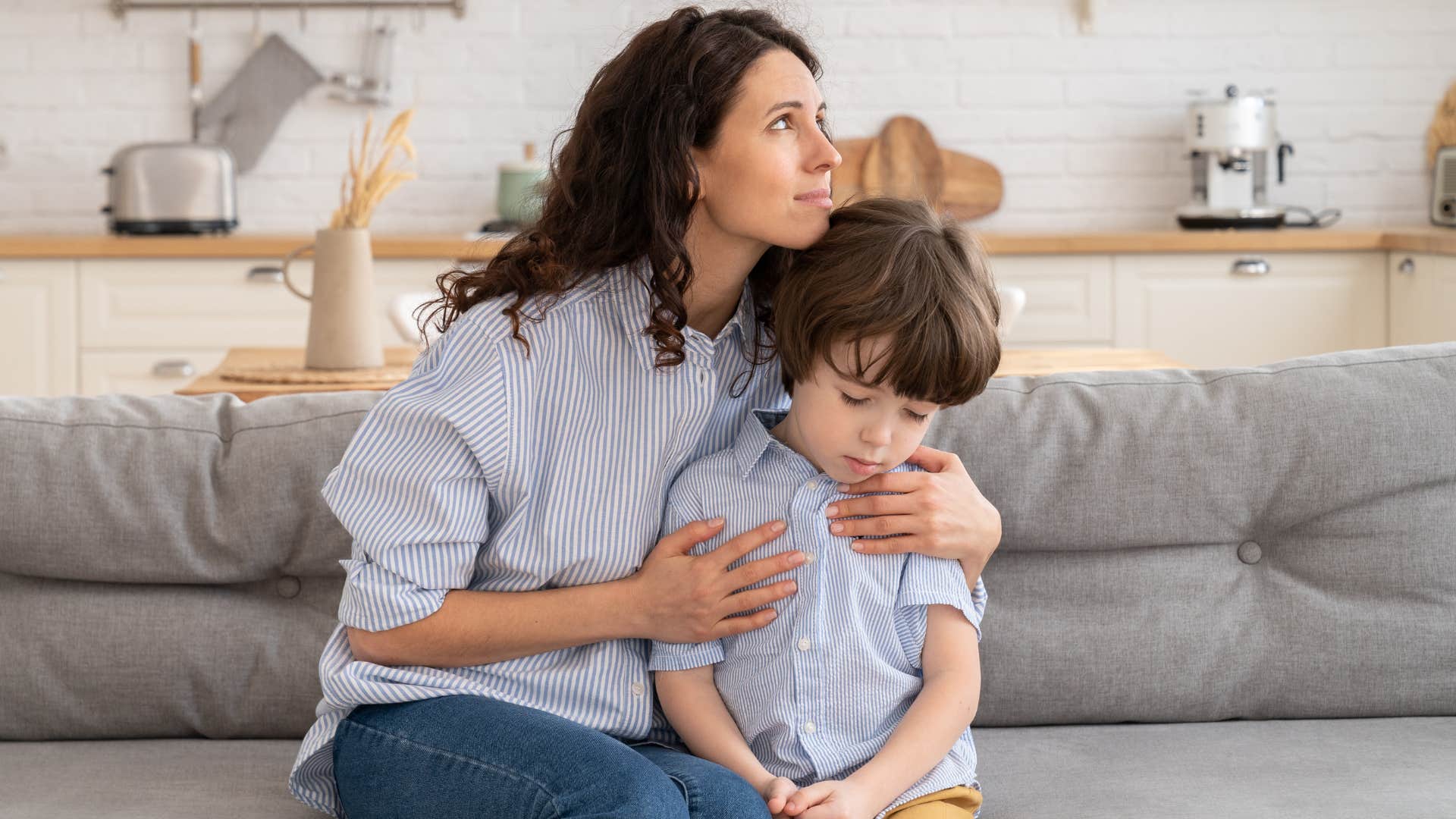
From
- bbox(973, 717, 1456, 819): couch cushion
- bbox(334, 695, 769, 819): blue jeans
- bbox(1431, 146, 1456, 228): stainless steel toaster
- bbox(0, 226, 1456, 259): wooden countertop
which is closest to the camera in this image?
bbox(334, 695, 769, 819): blue jeans

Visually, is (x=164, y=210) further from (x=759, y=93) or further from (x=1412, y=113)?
(x=1412, y=113)

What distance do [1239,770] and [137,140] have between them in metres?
4.02

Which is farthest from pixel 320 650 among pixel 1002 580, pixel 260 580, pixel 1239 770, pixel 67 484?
pixel 1239 770

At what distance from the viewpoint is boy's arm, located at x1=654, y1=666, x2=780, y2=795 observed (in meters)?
1.33

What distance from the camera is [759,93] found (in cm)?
140

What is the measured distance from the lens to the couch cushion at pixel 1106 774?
4.65 feet

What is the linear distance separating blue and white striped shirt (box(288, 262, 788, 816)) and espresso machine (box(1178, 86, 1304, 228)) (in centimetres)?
318

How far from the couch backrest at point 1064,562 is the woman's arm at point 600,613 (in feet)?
1.12

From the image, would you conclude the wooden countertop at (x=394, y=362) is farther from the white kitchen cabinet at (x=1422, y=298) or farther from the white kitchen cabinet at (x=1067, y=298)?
the white kitchen cabinet at (x=1422, y=298)

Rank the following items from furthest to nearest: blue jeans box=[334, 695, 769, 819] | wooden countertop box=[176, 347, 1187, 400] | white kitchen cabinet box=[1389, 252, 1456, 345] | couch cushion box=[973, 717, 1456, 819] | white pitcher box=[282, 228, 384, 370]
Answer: white kitchen cabinet box=[1389, 252, 1456, 345] < white pitcher box=[282, 228, 384, 370] < wooden countertop box=[176, 347, 1187, 400] < couch cushion box=[973, 717, 1456, 819] < blue jeans box=[334, 695, 769, 819]

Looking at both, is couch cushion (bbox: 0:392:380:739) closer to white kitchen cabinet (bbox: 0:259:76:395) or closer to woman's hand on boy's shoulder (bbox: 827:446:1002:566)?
woman's hand on boy's shoulder (bbox: 827:446:1002:566)

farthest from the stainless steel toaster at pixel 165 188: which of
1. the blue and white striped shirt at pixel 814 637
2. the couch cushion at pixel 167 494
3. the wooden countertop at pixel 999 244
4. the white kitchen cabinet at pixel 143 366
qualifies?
the blue and white striped shirt at pixel 814 637

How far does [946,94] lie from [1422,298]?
5.13ft

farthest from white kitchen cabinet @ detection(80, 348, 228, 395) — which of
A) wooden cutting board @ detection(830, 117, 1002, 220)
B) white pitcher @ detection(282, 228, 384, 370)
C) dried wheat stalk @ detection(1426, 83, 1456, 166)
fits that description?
dried wheat stalk @ detection(1426, 83, 1456, 166)
